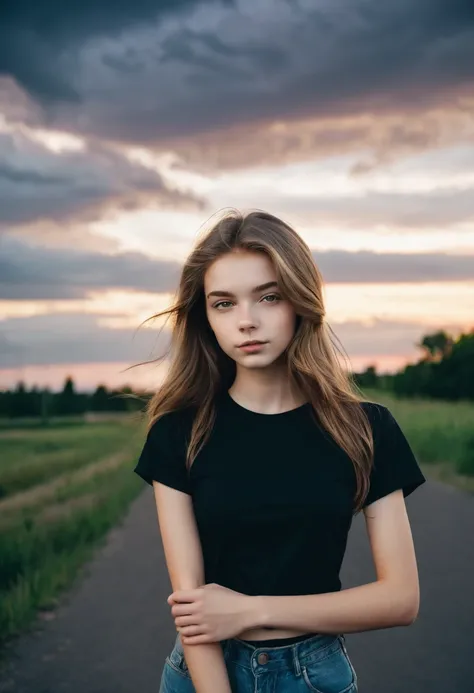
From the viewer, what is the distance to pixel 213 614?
6.64 ft

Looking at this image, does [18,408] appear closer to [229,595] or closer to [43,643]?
[43,643]

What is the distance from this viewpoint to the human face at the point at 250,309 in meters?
2.19

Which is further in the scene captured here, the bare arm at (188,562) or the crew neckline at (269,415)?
the crew neckline at (269,415)

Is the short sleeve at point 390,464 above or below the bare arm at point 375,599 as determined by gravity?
above

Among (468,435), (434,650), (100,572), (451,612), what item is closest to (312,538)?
(434,650)

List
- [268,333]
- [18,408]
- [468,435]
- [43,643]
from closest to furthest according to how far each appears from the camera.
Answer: [268,333], [43,643], [18,408], [468,435]

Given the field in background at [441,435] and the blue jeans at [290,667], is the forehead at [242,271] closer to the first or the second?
the blue jeans at [290,667]

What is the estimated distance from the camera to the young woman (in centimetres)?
206

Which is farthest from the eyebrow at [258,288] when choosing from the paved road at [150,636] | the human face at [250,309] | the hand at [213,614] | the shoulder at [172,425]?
the paved road at [150,636]

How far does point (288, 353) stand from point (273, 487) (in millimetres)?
344

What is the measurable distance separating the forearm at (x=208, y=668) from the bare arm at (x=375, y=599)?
0.41 ft

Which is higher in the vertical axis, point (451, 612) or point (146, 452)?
point (146, 452)

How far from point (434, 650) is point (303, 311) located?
342cm

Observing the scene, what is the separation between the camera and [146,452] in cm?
226
